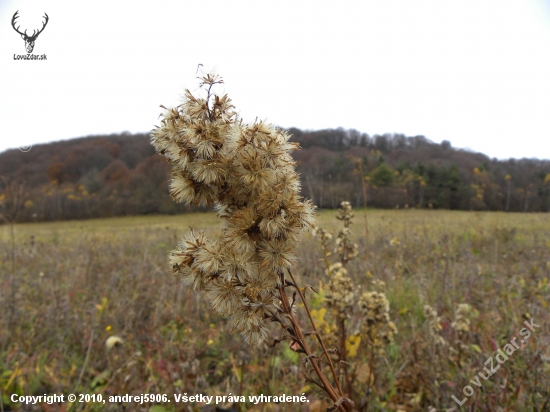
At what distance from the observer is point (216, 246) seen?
1.01 metres

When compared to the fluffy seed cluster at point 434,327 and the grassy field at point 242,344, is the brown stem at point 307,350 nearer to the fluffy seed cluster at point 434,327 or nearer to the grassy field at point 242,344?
the grassy field at point 242,344

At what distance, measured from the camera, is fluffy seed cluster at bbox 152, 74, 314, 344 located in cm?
97

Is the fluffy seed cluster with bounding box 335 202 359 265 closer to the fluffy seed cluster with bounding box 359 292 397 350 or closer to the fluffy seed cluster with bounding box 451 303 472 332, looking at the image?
the fluffy seed cluster with bounding box 359 292 397 350

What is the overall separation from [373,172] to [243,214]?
11147mm

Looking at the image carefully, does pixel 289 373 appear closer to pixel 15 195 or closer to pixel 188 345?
pixel 188 345

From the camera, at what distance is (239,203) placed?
1059 millimetres

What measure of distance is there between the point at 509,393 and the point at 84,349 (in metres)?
3.61

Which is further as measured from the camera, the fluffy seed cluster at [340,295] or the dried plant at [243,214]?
the fluffy seed cluster at [340,295]

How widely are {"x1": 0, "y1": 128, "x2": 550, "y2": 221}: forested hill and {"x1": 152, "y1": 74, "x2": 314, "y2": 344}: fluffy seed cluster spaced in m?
0.15

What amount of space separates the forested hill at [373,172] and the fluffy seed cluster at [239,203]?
0.49 feet

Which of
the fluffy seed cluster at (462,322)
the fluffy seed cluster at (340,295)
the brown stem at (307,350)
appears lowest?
the fluffy seed cluster at (462,322)

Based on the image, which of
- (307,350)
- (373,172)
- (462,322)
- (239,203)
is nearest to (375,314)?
(462,322)

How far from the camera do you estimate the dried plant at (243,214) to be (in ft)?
3.18

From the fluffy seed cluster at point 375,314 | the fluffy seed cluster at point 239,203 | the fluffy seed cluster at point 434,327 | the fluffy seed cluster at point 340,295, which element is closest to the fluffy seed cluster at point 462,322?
the fluffy seed cluster at point 434,327
